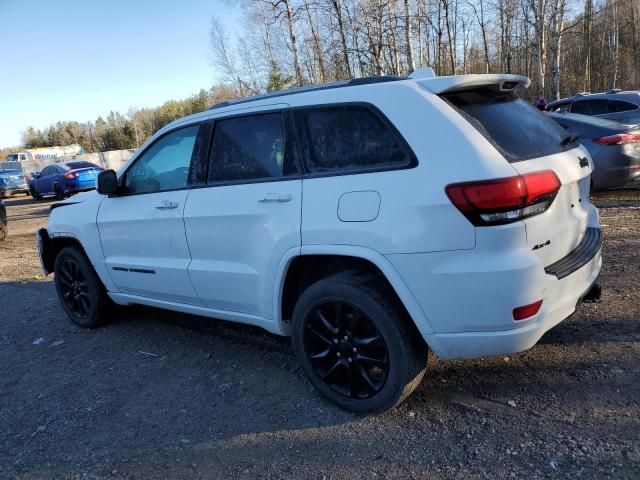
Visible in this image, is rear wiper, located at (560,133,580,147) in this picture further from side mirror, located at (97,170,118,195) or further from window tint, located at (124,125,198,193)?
side mirror, located at (97,170,118,195)

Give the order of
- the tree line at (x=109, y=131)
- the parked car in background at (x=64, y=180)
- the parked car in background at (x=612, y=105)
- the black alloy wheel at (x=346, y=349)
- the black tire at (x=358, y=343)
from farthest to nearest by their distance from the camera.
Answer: the tree line at (x=109, y=131) → the parked car in background at (x=64, y=180) → the parked car in background at (x=612, y=105) → the black alloy wheel at (x=346, y=349) → the black tire at (x=358, y=343)

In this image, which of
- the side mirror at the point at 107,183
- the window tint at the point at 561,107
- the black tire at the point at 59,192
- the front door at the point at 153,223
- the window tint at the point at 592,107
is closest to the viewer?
the front door at the point at 153,223

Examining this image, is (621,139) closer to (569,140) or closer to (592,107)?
(592,107)

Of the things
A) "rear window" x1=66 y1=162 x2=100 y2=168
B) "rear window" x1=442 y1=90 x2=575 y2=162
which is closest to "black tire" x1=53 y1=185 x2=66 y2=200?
"rear window" x1=66 y1=162 x2=100 y2=168

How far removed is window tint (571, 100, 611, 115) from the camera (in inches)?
403

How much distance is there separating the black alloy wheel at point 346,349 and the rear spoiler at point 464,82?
129cm

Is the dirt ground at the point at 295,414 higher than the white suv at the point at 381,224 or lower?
lower

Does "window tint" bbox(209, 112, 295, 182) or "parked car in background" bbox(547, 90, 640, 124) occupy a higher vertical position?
"window tint" bbox(209, 112, 295, 182)

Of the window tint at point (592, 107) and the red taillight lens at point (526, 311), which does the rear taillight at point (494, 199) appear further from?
the window tint at point (592, 107)

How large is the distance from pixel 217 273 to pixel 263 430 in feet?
3.58

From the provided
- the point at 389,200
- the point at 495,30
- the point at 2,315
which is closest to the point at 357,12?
the point at 495,30

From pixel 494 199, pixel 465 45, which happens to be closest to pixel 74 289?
pixel 494 199

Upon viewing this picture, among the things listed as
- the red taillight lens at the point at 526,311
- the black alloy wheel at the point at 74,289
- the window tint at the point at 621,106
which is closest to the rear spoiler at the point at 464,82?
the red taillight lens at the point at 526,311

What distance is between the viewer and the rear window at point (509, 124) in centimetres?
277
